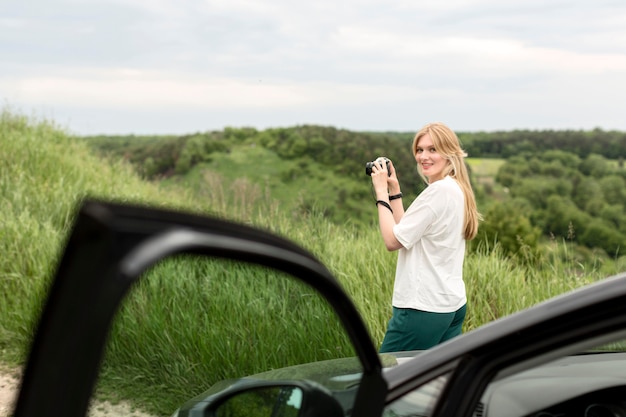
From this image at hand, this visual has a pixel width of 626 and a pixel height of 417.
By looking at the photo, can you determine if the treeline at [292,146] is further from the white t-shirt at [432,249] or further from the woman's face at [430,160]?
the white t-shirt at [432,249]

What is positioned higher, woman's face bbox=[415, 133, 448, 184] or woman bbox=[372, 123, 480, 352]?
woman's face bbox=[415, 133, 448, 184]

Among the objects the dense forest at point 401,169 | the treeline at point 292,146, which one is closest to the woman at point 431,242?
the dense forest at point 401,169

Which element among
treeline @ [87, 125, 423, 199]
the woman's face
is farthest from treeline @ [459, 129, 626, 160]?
the woman's face

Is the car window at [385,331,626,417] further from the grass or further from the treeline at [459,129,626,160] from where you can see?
the treeline at [459,129,626,160]

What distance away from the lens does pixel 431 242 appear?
392cm

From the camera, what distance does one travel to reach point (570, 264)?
719cm

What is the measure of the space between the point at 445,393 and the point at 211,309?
354cm

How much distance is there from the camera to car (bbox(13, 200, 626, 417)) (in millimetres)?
989

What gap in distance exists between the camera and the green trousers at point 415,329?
390cm

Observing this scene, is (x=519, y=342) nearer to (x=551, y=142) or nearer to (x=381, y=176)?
(x=381, y=176)

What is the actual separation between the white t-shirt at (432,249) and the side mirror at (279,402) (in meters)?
2.24

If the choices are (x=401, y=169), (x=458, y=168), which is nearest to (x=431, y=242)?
(x=458, y=168)

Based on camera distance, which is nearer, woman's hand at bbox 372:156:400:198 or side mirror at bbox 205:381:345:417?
side mirror at bbox 205:381:345:417

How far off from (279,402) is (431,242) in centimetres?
244
